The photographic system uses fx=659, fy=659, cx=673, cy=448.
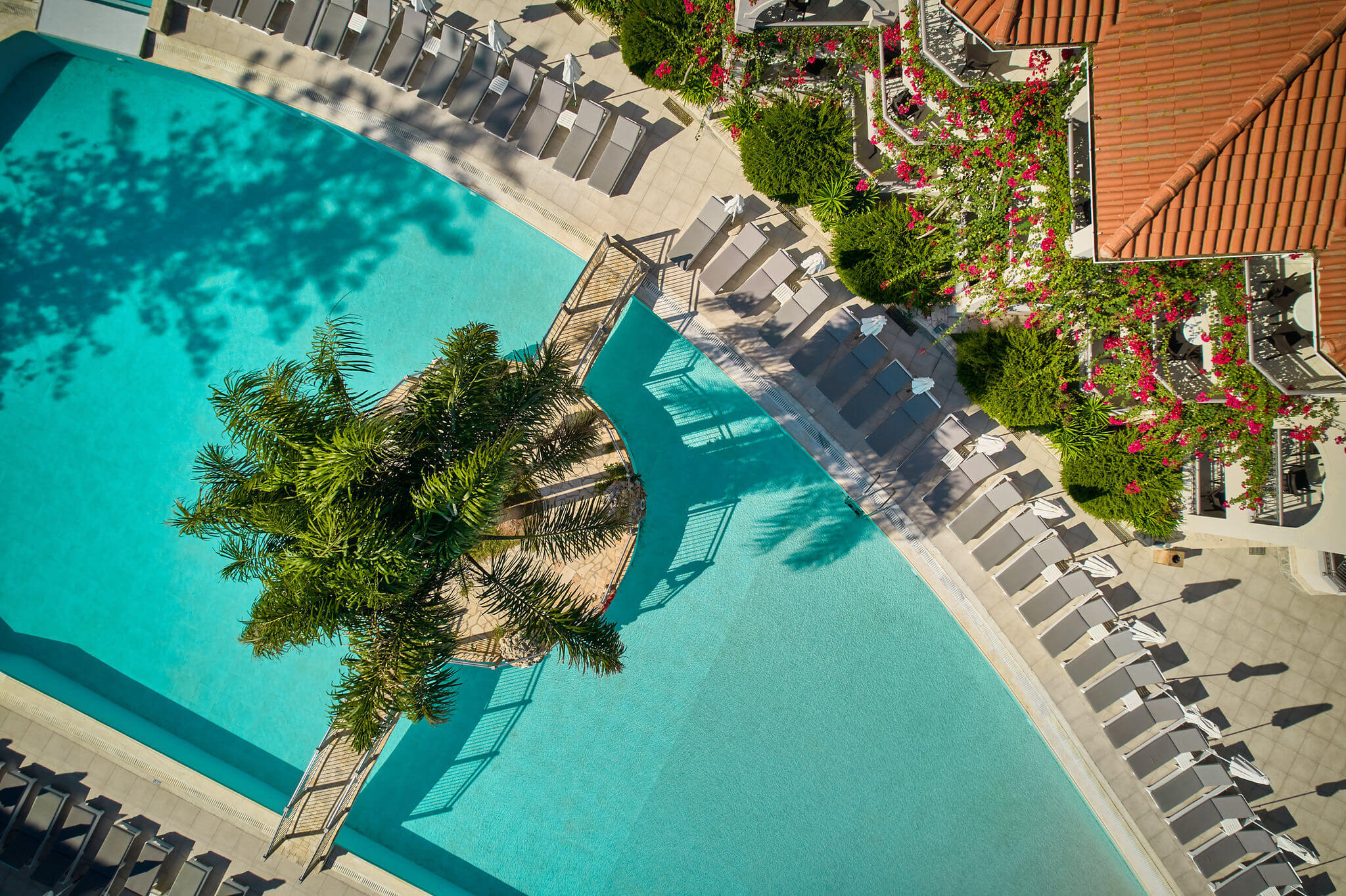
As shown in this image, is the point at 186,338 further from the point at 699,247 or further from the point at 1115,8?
the point at 1115,8

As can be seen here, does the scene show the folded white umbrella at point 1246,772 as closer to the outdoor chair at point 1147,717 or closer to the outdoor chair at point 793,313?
the outdoor chair at point 1147,717

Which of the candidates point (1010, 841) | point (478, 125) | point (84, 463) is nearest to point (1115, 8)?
point (478, 125)

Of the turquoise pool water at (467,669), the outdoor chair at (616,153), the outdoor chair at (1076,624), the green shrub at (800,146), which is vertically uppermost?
the green shrub at (800,146)

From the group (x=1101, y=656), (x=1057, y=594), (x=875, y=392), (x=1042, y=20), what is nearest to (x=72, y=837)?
(x=875, y=392)

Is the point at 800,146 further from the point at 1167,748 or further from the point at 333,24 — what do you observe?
the point at 1167,748

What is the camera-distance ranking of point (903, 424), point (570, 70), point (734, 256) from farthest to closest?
point (903, 424) < point (734, 256) < point (570, 70)

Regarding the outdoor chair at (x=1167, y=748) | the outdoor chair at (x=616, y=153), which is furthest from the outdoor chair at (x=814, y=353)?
the outdoor chair at (x=1167, y=748)

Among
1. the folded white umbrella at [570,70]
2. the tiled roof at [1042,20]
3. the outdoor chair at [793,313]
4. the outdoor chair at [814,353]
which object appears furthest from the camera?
the outdoor chair at [814,353]

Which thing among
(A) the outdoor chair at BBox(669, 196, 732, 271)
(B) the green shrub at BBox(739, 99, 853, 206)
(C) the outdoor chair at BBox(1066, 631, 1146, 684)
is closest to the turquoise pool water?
(C) the outdoor chair at BBox(1066, 631, 1146, 684)
